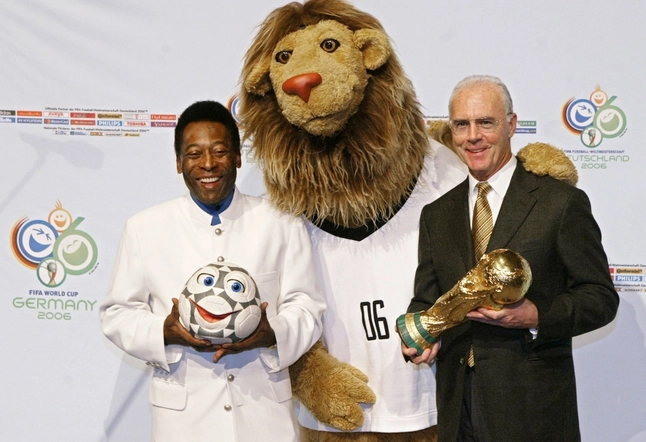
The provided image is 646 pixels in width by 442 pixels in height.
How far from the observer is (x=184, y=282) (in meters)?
2.22

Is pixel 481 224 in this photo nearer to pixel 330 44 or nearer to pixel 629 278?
pixel 330 44

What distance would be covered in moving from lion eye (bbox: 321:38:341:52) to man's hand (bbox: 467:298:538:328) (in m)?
0.92

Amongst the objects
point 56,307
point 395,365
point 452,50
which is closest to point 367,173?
point 395,365

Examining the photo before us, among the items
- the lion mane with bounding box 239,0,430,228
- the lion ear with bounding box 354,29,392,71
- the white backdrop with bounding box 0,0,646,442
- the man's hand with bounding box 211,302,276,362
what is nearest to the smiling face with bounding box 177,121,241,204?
the lion mane with bounding box 239,0,430,228

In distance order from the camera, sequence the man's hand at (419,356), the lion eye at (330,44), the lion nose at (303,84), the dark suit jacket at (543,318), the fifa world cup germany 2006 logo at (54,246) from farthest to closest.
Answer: the fifa world cup germany 2006 logo at (54,246), the lion eye at (330,44), the lion nose at (303,84), the man's hand at (419,356), the dark suit jacket at (543,318)

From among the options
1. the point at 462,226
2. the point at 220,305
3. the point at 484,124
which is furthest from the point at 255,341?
the point at 484,124

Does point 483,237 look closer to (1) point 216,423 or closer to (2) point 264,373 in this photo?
(2) point 264,373

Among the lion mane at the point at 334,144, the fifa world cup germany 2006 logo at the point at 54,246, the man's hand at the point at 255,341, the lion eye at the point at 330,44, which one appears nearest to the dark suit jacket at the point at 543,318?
the lion mane at the point at 334,144

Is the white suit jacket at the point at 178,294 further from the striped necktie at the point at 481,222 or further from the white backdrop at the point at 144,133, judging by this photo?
the white backdrop at the point at 144,133

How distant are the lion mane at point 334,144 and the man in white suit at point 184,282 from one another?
0.12 metres

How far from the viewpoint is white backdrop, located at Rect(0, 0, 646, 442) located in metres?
3.16

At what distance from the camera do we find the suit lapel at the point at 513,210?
2047 millimetres

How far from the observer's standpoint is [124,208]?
3.30 m

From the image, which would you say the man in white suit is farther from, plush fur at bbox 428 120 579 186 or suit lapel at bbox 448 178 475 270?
plush fur at bbox 428 120 579 186
